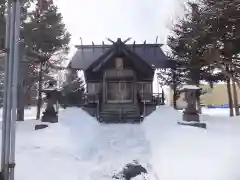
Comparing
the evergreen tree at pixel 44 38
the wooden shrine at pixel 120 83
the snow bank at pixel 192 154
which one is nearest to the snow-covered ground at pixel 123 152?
the snow bank at pixel 192 154

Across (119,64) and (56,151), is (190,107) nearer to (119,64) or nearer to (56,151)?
A: (119,64)

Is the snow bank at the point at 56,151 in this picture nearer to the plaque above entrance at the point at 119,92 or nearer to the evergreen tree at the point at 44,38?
the plaque above entrance at the point at 119,92

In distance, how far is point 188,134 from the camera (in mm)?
9703

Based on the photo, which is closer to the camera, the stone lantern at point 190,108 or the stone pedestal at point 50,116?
the stone lantern at point 190,108

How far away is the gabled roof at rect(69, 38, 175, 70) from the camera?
55.5 ft

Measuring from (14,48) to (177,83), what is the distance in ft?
52.3

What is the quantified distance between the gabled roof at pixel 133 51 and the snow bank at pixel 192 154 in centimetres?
658

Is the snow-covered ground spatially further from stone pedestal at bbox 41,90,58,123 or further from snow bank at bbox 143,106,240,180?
stone pedestal at bbox 41,90,58,123

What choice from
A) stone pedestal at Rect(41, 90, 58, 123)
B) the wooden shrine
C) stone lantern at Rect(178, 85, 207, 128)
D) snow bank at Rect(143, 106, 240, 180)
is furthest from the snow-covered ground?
the wooden shrine

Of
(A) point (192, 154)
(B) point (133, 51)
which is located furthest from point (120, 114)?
(A) point (192, 154)

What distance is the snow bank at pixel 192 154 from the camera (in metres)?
6.47

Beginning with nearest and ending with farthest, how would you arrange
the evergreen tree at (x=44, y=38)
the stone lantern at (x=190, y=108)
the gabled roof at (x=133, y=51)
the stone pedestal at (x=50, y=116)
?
the stone lantern at (x=190, y=108) < the stone pedestal at (x=50, y=116) < the evergreen tree at (x=44, y=38) < the gabled roof at (x=133, y=51)

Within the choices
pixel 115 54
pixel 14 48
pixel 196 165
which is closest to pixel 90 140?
pixel 196 165

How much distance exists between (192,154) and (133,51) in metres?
9.53
